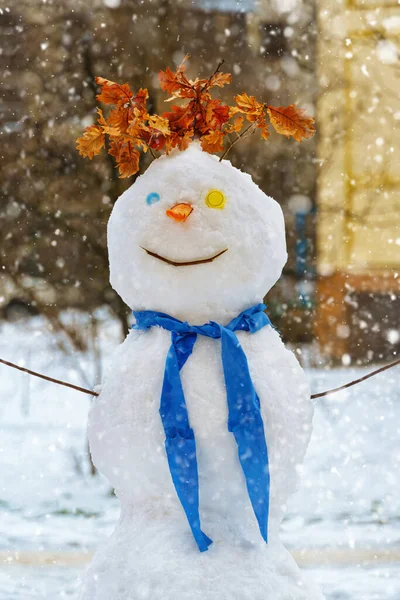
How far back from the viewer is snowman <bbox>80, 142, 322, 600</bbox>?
71.1 inches

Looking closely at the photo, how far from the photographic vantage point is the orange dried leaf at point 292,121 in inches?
77.6

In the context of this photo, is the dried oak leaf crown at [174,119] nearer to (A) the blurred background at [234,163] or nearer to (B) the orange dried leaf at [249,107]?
(B) the orange dried leaf at [249,107]

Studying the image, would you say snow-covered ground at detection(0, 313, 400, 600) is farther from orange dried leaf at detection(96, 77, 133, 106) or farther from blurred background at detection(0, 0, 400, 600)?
orange dried leaf at detection(96, 77, 133, 106)

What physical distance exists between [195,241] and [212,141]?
0.28 metres

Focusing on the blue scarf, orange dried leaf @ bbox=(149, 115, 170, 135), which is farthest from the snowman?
orange dried leaf @ bbox=(149, 115, 170, 135)

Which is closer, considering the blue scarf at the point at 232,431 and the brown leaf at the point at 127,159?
the blue scarf at the point at 232,431

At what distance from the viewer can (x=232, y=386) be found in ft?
6.03

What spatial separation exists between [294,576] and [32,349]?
4531mm

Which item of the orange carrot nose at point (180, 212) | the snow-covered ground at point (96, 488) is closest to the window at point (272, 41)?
the snow-covered ground at point (96, 488)

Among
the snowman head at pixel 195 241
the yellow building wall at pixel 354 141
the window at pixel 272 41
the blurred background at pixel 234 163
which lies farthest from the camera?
the yellow building wall at pixel 354 141

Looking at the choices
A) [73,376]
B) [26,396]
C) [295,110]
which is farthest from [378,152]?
[295,110]

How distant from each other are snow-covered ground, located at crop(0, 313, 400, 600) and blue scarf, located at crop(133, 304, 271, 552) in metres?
1.82

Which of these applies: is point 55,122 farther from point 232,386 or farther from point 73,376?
point 232,386

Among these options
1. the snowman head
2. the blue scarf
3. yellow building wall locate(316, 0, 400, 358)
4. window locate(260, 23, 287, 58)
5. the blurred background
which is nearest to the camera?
the blue scarf
